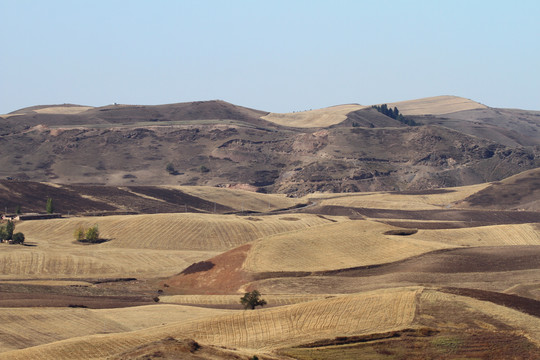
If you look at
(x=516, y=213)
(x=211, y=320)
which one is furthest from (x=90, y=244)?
(x=516, y=213)

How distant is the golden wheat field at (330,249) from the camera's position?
9338 cm

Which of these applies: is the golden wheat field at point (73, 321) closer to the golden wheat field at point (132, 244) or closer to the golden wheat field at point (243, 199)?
the golden wheat field at point (132, 244)

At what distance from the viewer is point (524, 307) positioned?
2363 inches

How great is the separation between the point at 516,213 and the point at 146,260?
83203 millimetres

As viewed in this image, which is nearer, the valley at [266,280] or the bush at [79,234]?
the valley at [266,280]

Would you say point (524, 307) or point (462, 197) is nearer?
point (524, 307)

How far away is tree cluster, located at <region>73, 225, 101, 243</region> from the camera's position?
121 m

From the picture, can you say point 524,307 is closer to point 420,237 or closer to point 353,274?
point 353,274

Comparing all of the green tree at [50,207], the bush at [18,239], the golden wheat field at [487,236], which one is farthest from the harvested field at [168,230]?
the golden wheat field at [487,236]

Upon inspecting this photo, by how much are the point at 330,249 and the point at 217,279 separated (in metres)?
15.7

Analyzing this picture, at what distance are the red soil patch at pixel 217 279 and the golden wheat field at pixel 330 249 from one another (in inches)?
59.1

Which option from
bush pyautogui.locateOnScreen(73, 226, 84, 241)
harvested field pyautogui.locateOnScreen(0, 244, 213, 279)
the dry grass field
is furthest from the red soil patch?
bush pyautogui.locateOnScreen(73, 226, 84, 241)

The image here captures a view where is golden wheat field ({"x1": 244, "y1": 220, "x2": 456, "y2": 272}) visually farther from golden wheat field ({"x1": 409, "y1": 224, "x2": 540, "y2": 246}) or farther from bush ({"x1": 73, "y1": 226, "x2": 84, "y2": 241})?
bush ({"x1": 73, "y1": 226, "x2": 84, "y2": 241})

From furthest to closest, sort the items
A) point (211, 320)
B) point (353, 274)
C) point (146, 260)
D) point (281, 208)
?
1. point (281, 208)
2. point (146, 260)
3. point (353, 274)
4. point (211, 320)
